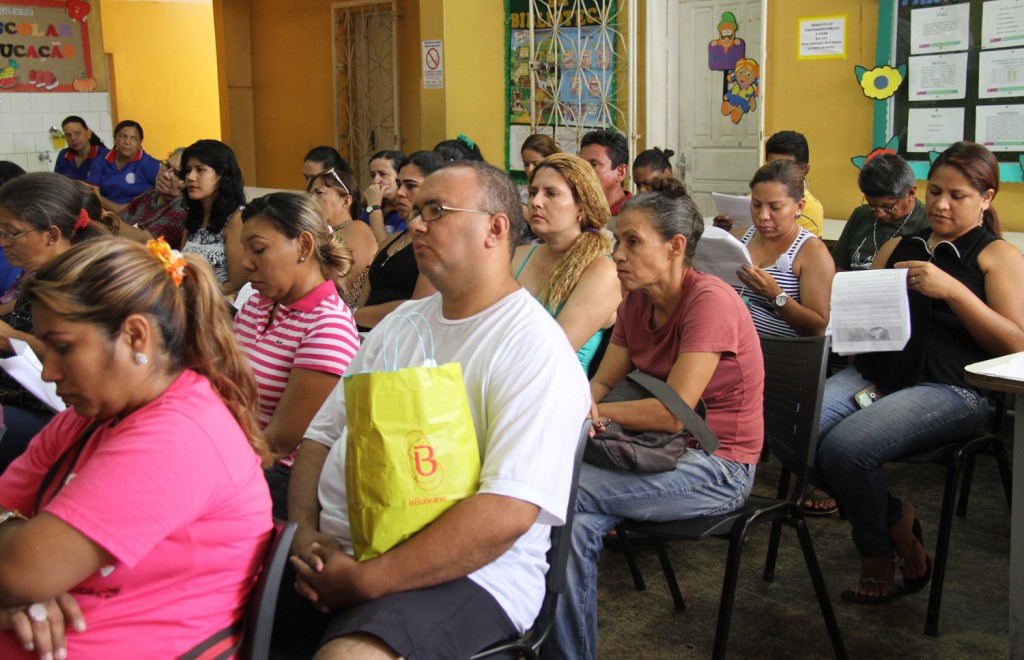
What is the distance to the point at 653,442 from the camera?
2457 millimetres

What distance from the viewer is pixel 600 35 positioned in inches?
284

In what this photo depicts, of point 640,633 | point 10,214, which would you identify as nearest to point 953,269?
point 640,633

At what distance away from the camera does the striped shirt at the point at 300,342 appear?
2.45m

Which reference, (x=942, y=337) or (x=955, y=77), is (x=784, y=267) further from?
(x=955, y=77)

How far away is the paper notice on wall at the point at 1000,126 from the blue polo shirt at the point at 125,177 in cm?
609

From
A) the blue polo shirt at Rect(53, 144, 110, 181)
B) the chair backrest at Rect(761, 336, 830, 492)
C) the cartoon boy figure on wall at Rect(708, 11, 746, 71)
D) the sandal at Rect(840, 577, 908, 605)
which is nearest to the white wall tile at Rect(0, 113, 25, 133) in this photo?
the blue polo shirt at Rect(53, 144, 110, 181)

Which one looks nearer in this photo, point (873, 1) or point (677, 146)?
point (873, 1)

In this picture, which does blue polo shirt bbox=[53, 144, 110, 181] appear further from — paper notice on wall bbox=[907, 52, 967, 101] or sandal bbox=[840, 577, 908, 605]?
sandal bbox=[840, 577, 908, 605]

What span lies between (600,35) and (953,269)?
458 cm

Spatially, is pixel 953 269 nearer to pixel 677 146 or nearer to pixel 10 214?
pixel 10 214

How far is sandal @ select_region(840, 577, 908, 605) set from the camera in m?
3.04

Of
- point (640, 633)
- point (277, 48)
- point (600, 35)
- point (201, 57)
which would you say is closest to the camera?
point (640, 633)

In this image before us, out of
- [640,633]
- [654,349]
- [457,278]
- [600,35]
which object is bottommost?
[640,633]

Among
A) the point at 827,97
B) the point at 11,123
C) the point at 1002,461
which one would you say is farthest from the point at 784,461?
the point at 11,123
